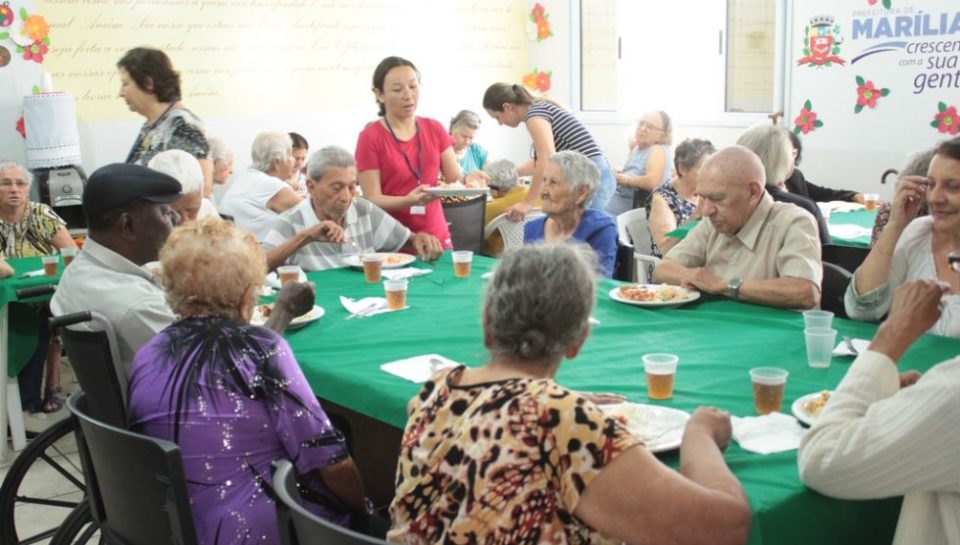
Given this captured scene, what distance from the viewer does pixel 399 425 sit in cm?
220

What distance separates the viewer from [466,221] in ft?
16.5

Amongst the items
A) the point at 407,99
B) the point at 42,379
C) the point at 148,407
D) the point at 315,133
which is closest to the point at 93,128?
the point at 315,133

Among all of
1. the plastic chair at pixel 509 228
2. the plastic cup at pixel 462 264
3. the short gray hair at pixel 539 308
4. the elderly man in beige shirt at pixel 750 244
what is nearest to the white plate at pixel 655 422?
the short gray hair at pixel 539 308

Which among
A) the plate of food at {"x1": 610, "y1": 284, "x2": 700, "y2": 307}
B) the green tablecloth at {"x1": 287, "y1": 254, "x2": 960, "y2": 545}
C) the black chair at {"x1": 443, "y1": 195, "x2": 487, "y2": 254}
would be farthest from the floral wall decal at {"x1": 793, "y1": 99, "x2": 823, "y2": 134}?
the plate of food at {"x1": 610, "y1": 284, "x2": 700, "y2": 307}

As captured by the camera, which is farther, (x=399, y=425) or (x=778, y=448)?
(x=399, y=425)

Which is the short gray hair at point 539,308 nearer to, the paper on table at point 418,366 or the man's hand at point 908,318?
the man's hand at point 908,318

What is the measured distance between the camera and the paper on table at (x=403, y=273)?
3.63 m

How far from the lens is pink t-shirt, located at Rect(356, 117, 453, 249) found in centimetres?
450

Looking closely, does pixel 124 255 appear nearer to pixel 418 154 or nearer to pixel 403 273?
pixel 403 273

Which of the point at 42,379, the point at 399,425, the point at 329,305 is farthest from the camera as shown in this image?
the point at 42,379

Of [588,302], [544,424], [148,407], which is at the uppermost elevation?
[588,302]

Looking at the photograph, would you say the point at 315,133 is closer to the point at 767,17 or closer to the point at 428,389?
the point at 767,17

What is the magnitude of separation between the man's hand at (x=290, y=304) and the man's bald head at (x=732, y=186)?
1.31 m

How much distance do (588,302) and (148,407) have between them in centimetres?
95
